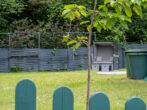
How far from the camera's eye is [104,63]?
1422 centimetres

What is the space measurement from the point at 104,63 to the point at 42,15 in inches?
416

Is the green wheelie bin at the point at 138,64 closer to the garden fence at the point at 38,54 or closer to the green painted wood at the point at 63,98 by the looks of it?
the green painted wood at the point at 63,98

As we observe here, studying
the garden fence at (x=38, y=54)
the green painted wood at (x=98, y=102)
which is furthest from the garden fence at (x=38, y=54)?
the green painted wood at (x=98, y=102)

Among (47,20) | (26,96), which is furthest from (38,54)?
(26,96)

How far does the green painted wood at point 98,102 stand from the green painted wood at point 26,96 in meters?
0.58

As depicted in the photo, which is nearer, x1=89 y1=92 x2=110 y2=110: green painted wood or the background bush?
x1=89 y1=92 x2=110 y2=110: green painted wood

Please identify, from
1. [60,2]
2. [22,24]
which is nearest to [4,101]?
[22,24]

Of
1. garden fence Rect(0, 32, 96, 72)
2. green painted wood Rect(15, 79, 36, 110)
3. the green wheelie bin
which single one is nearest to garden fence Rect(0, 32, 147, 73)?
garden fence Rect(0, 32, 96, 72)

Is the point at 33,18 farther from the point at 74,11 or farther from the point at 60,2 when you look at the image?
the point at 74,11

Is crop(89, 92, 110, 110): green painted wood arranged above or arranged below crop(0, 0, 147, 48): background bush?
below

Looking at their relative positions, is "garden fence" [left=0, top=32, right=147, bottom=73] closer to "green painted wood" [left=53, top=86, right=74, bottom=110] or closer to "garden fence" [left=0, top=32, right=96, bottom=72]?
"garden fence" [left=0, top=32, right=96, bottom=72]

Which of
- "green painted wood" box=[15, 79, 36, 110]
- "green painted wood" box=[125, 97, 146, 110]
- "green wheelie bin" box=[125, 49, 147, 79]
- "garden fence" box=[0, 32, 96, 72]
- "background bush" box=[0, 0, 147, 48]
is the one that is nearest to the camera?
"green painted wood" box=[125, 97, 146, 110]

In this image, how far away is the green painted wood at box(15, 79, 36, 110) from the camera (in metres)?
2.48

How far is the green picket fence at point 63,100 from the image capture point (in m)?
2.36
